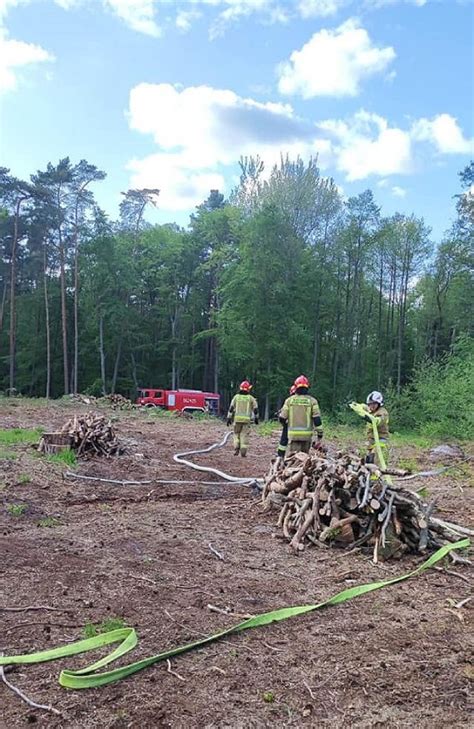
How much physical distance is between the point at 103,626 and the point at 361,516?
130 inches

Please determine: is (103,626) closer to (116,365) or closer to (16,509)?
(16,509)

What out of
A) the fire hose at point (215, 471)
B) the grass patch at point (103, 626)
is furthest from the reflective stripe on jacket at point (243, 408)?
the grass patch at point (103, 626)

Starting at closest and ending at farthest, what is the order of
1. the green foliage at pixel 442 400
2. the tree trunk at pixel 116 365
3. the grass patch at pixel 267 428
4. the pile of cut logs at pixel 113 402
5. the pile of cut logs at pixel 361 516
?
the pile of cut logs at pixel 361 516 < the green foliage at pixel 442 400 < the grass patch at pixel 267 428 < the pile of cut logs at pixel 113 402 < the tree trunk at pixel 116 365

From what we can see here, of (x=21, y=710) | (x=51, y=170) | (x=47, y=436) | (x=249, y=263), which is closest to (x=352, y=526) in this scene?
(x=21, y=710)

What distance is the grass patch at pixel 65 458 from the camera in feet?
33.2

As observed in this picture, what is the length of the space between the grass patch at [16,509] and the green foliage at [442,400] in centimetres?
1441

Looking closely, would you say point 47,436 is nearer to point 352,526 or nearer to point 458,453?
point 352,526

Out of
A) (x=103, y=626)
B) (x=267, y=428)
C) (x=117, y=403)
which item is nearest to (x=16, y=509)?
(x=103, y=626)

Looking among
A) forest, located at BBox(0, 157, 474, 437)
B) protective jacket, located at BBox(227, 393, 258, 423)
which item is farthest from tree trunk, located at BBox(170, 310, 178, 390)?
protective jacket, located at BBox(227, 393, 258, 423)

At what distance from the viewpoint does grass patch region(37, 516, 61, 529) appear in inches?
255

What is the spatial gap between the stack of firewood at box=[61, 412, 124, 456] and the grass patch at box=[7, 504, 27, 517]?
3.74 metres

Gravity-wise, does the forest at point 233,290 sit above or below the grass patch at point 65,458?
above

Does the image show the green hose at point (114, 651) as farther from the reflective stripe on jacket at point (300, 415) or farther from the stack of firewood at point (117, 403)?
the stack of firewood at point (117, 403)

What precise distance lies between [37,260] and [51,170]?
6.62 meters
